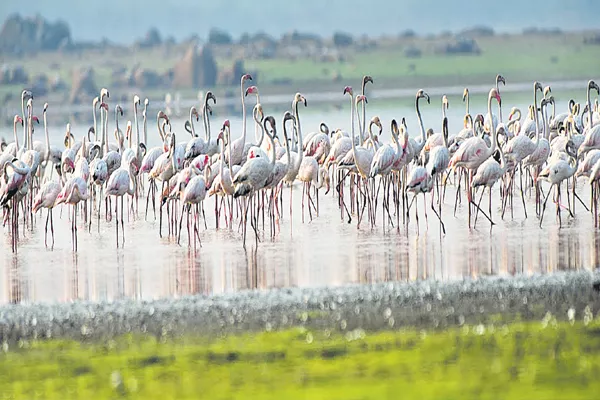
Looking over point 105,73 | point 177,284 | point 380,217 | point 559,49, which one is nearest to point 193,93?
point 105,73

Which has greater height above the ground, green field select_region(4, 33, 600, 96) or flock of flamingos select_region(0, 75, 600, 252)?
green field select_region(4, 33, 600, 96)

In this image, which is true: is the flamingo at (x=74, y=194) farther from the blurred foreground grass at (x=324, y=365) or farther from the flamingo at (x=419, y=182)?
the blurred foreground grass at (x=324, y=365)

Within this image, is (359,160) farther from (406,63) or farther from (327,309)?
(406,63)

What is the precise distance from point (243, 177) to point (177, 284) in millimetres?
2832

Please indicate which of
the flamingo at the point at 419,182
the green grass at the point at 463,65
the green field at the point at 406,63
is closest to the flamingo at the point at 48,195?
the flamingo at the point at 419,182

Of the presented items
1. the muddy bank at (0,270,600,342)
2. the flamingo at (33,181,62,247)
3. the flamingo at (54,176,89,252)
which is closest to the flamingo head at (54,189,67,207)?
the flamingo at (54,176,89,252)

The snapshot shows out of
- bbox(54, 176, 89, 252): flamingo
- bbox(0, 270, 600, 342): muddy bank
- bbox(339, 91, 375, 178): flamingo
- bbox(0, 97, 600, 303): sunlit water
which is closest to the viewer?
bbox(0, 270, 600, 342): muddy bank

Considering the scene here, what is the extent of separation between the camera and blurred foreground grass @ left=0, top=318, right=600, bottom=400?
8.77 m

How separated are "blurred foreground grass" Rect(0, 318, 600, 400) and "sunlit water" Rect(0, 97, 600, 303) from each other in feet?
8.00

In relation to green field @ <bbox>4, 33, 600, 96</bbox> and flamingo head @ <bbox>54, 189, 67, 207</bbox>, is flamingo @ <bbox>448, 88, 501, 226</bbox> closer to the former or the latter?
flamingo head @ <bbox>54, 189, 67, 207</bbox>

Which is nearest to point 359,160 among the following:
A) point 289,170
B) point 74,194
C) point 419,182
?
point 289,170

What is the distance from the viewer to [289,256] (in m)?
14.7

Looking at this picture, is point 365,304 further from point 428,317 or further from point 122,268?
point 122,268

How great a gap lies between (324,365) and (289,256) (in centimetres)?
528
